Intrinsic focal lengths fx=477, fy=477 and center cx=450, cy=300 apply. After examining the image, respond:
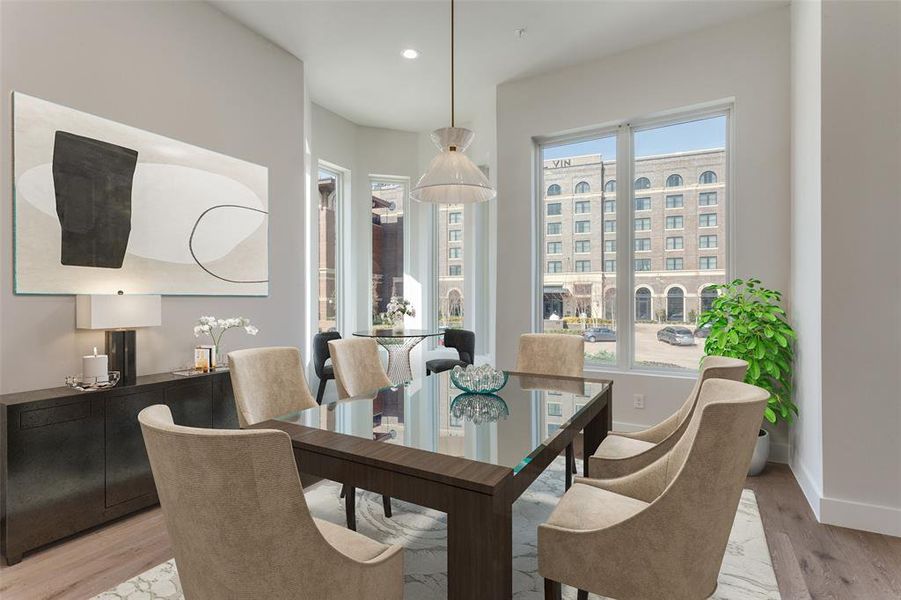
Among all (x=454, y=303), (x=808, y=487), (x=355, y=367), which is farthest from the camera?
(x=454, y=303)

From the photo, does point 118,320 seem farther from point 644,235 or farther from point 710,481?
point 644,235

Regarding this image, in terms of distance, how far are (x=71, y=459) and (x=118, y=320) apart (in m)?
0.73

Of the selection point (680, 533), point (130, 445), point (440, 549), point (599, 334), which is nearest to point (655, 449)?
point (680, 533)

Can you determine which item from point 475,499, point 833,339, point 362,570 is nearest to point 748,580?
point 833,339

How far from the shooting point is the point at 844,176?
2494 millimetres

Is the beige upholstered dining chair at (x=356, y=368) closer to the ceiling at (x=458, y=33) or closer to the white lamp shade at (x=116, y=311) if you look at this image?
the white lamp shade at (x=116, y=311)

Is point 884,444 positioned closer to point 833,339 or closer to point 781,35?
point 833,339

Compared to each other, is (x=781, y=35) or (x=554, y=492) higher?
(x=781, y=35)

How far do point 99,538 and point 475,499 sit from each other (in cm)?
226

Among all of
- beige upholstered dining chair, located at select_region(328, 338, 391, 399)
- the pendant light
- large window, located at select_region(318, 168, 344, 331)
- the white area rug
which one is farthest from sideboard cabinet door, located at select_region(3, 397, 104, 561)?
large window, located at select_region(318, 168, 344, 331)

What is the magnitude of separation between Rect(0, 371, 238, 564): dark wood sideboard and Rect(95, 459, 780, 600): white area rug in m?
0.60

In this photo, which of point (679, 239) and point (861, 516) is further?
point (679, 239)

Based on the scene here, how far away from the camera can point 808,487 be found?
2.78 meters

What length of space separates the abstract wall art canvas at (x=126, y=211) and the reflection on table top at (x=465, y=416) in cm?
168
